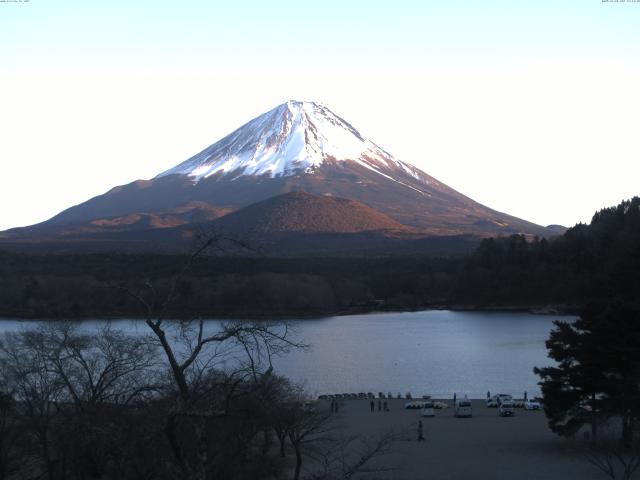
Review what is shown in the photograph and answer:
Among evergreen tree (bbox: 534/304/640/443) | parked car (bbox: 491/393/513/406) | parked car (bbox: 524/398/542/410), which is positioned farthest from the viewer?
parked car (bbox: 491/393/513/406)

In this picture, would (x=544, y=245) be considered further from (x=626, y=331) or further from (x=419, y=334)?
(x=626, y=331)

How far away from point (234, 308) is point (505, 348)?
17488 mm

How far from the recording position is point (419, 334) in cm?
3762

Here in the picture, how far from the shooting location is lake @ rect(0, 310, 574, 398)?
24094 mm

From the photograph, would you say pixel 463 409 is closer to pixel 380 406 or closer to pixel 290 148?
pixel 380 406

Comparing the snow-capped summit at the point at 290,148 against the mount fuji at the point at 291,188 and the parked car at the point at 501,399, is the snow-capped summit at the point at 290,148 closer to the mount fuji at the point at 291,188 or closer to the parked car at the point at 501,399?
the mount fuji at the point at 291,188

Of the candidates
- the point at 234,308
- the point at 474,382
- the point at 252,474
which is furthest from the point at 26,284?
the point at 252,474

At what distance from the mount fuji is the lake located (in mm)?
53705

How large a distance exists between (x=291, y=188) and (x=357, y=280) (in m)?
59.3

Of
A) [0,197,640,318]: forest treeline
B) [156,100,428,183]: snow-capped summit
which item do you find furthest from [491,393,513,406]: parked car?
[156,100,428,183]: snow-capped summit

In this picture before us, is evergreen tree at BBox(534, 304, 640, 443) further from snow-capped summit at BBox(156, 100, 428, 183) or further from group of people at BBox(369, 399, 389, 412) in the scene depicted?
snow-capped summit at BBox(156, 100, 428, 183)

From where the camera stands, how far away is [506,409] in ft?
59.5

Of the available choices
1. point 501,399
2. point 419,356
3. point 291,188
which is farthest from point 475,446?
point 291,188

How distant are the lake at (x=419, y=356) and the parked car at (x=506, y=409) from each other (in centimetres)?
343
